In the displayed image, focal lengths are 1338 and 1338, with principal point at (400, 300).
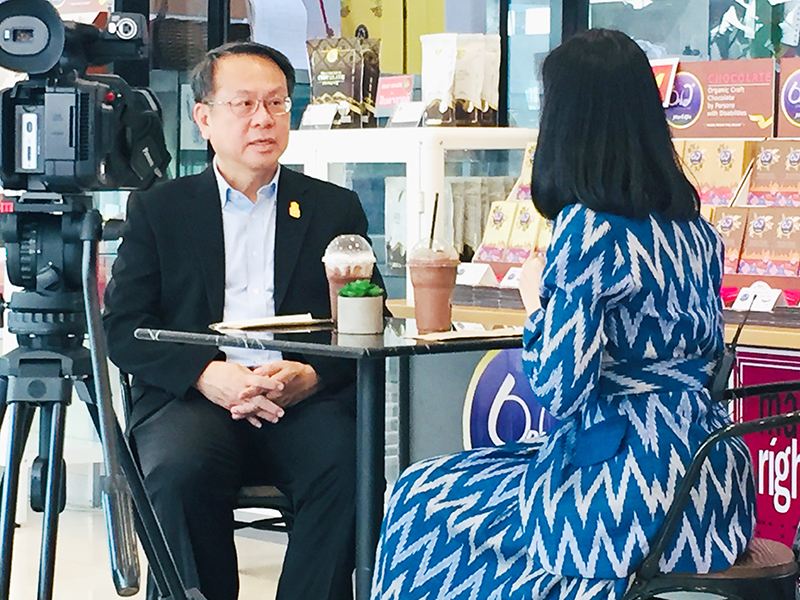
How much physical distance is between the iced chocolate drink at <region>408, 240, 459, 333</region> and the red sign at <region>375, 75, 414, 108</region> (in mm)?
1667

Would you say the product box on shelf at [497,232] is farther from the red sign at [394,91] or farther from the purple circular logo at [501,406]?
the red sign at [394,91]

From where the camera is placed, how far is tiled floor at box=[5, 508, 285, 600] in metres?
3.59

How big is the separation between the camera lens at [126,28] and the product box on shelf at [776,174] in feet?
5.38

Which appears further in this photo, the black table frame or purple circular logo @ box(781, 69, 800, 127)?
purple circular logo @ box(781, 69, 800, 127)

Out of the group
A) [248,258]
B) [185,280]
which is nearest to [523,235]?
[248,258]

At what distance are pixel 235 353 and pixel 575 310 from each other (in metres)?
1.08

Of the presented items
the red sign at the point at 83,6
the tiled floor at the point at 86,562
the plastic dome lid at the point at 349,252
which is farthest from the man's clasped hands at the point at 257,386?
the red sign at the point at 83,6


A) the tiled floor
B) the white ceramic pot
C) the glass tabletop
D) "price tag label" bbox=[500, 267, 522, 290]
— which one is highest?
"price tag label" bbox=[500, 267, 522, 290]

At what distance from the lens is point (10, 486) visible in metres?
2.37

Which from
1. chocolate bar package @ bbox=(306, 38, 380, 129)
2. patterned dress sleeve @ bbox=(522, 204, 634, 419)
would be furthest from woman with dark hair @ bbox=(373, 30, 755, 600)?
chocolate bar package @ bbox=(306, 38, 380, 129)

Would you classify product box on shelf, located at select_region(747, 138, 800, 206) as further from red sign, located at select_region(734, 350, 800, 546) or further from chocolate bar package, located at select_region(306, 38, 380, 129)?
chocolate bar package, located at select_region(306, 38, 380, 129)

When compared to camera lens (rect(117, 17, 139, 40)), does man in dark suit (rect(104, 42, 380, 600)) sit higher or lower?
lower

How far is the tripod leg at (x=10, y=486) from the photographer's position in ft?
7.79

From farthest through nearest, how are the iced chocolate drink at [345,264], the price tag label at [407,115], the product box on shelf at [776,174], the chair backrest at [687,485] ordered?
the price tag label at [407,115], the product box on shelf at [776,174], the iced chocolate drink at [345,264], the chair backrest at [687,485]
